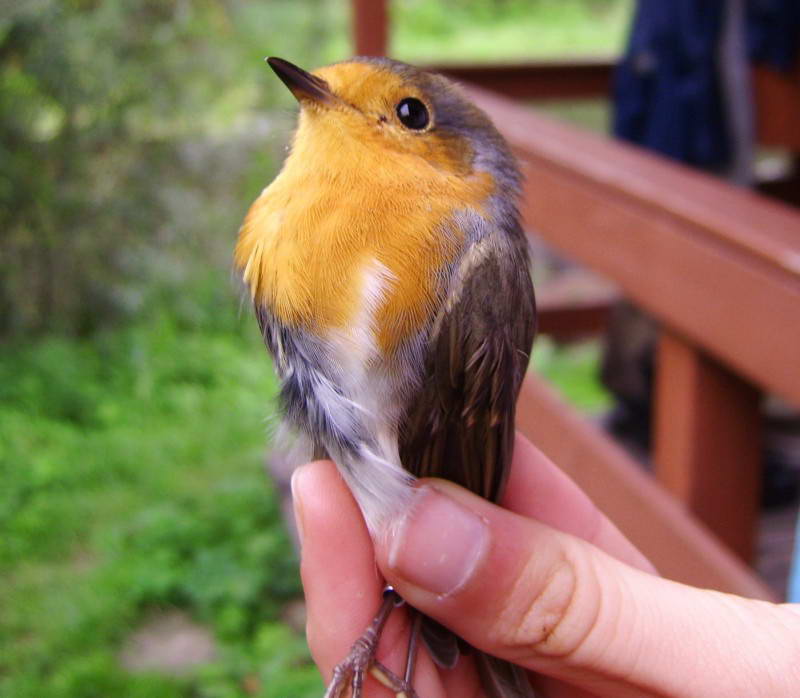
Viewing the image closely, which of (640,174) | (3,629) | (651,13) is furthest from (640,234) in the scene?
(3,629)

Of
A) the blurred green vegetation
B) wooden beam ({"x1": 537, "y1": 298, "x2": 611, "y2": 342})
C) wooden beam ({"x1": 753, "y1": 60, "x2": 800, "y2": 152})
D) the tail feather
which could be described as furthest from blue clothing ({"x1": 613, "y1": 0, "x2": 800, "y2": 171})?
the tail feather

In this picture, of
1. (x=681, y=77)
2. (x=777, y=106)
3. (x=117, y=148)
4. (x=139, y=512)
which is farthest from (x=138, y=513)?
(x=777, y=106)

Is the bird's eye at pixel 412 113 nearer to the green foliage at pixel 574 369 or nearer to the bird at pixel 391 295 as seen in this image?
the bird at pixel 391 295

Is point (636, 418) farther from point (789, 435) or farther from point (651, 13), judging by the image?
point (651, 13)

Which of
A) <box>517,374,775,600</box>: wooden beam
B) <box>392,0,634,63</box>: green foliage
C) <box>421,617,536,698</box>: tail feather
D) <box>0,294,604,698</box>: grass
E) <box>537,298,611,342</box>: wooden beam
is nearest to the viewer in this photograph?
<box>421,617,536,698</box>: tail feather

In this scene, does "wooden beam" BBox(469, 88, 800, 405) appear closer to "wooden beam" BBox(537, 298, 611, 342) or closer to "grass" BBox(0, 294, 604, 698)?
"grass" BBox(0, 294, 604, 698)

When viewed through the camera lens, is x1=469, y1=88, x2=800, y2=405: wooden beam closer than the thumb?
No

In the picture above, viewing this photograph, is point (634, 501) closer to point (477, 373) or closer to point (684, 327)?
point (684, 327)

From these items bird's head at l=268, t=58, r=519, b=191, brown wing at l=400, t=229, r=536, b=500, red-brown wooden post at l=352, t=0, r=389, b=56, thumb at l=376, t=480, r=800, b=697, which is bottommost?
thumb at l=376, t=480, r=800, b=697

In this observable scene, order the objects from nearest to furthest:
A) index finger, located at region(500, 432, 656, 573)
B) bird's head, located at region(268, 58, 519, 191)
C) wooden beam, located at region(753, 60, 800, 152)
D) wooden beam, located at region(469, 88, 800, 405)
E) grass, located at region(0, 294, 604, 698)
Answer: bird's head, located at region(268, 58, 519, 191)
index finger, located at region(500, 432, 656, 573)
wooden beam, located at region(469, 88, 800, 405)
grass, located at region(0, 294, 604, 698)
wooden beam, located at region(753, 60, 800, 152)
